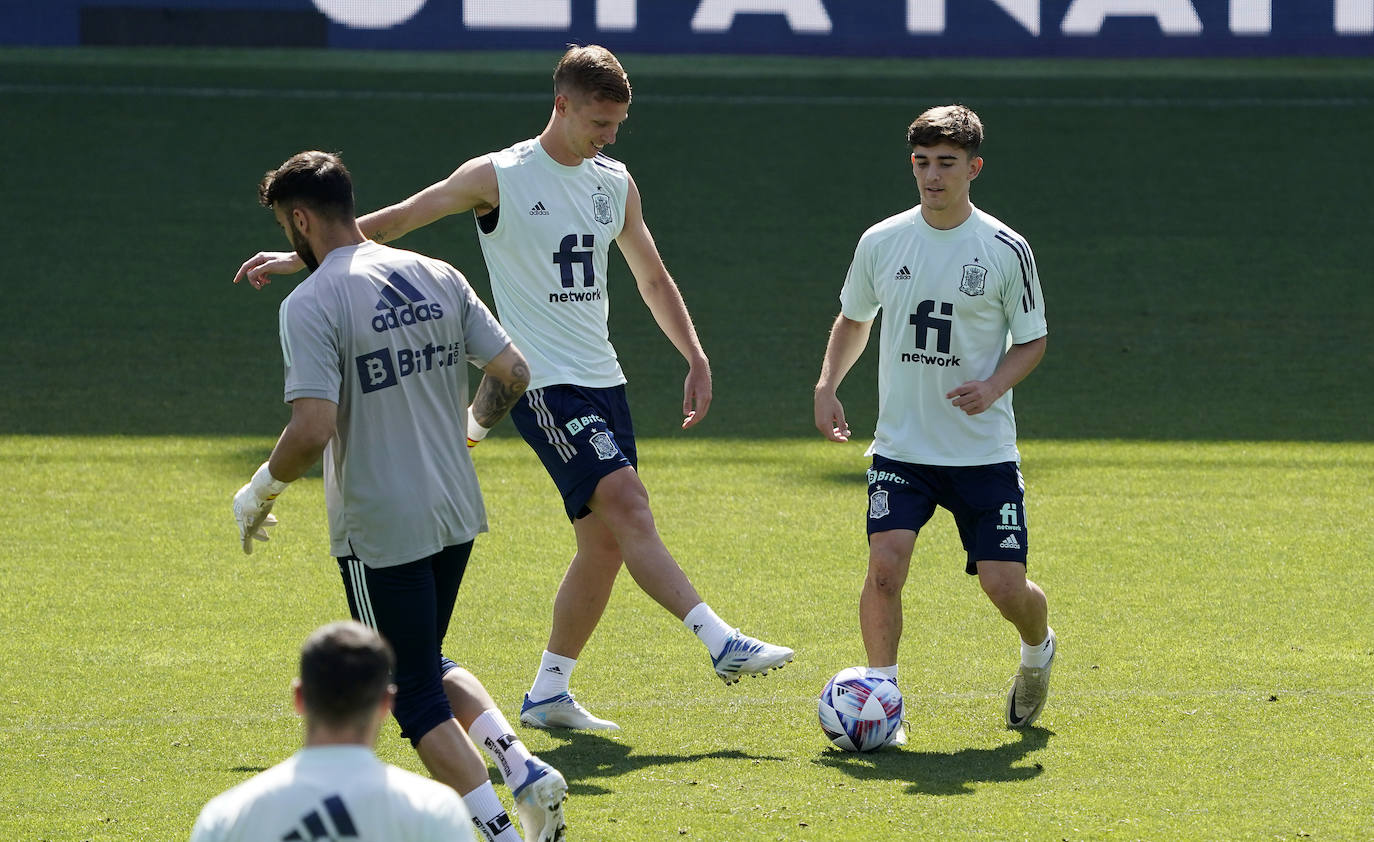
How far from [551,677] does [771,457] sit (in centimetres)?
429

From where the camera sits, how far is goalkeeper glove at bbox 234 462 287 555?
4.30m

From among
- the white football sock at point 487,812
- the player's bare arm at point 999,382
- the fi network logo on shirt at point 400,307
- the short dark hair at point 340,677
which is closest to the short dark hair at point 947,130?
the player's bare arm at point 999,382

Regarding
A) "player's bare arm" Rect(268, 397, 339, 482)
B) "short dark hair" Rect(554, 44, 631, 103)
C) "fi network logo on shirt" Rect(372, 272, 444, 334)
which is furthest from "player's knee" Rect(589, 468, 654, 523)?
"player's bare arm" Rect(268, 397, 339, 482)

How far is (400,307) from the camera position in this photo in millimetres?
4262

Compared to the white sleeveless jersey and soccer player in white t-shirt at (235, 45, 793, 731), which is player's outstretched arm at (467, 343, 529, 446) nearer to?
soccer player in white t-shirt at (235, 45, 793, 731)

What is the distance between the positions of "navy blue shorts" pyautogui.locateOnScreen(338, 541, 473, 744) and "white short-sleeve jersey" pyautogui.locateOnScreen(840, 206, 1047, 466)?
191 cm

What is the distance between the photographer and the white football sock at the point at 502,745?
4.35 m

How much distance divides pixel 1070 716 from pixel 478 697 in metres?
2.23

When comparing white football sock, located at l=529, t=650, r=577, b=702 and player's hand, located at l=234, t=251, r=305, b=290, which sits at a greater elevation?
player's hand, located at l=234, t=251, r=305, b=290

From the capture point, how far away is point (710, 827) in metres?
4.80

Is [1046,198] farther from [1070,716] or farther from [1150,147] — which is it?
[1070,716]

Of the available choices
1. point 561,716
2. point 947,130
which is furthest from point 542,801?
point 947,130

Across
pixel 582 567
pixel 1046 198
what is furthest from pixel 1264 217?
pixel 582 567

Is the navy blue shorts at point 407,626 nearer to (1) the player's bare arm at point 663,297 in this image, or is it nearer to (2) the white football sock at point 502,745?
(2) the white football sock at point 502,745
